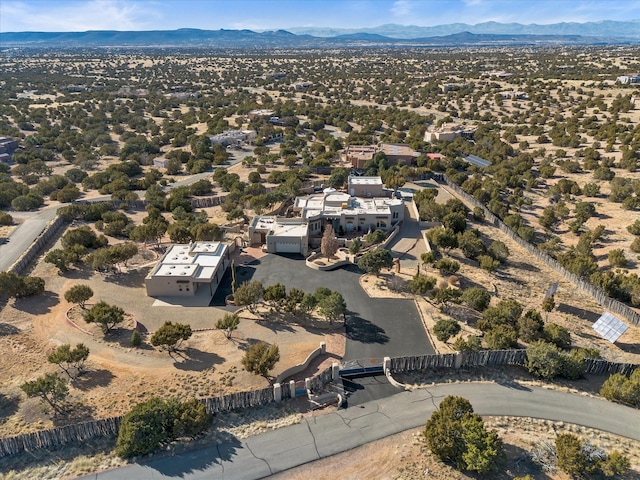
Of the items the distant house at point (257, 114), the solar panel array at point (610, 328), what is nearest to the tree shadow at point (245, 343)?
the solar panel array at point (610, 328)

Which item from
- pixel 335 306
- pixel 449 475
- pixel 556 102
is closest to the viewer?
pixel 449 475

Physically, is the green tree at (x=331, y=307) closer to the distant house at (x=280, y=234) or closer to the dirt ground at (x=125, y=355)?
the dirt ground at (x=125, y=355)

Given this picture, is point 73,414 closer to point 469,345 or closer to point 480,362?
point 469,345

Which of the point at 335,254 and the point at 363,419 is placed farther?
the point at 335,254

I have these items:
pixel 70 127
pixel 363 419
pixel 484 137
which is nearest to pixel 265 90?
pixel 70 127

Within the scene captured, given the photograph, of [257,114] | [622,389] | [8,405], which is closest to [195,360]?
[8,405]

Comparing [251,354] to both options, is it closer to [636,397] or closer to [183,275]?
[183,275]

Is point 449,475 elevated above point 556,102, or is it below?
below
